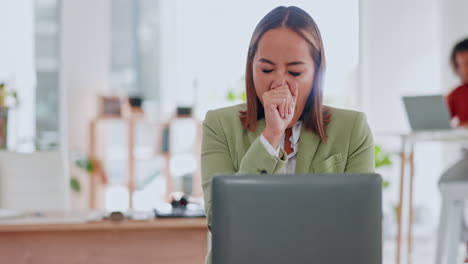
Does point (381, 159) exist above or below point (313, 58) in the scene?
below

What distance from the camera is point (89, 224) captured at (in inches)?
88.5

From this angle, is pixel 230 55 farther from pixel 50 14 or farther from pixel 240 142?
pixel 240 142

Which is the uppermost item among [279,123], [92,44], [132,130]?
[92,44]

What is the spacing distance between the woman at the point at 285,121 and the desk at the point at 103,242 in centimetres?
97

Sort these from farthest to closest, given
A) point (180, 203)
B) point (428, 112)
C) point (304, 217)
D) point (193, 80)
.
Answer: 1. point (193, 80)
2. point (428, 112)
3. point (180, 203)
4. point (304, 217)

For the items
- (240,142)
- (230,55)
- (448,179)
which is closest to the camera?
(240,142)

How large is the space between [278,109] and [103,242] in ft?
4.08

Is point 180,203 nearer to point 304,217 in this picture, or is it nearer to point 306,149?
point 306,149

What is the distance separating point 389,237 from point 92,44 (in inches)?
131

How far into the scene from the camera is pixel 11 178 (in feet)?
9.71

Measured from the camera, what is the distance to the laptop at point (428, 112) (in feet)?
10.2

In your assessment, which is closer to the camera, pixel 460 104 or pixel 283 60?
pixel 283 60

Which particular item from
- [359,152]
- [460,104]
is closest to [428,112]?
[460,104]

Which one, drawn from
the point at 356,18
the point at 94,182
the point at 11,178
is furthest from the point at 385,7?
the point at 11,178
